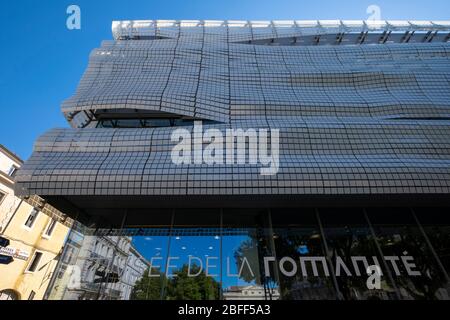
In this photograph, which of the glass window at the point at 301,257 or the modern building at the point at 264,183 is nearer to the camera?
the glass window at the point at 301,257

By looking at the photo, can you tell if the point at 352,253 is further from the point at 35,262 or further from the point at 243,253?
the point at 35,262

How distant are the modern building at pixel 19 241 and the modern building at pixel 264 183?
9013 mm

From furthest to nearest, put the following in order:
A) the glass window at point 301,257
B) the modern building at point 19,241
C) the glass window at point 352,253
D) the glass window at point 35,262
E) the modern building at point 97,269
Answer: the glass window at point 35,262
the modern building at point 19,241
the modern building at point 97,269
the glass window at point 301,257
the glass window at point 352,253

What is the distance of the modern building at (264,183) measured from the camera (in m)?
8.21

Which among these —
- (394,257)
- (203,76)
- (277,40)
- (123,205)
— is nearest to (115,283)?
(123,205)

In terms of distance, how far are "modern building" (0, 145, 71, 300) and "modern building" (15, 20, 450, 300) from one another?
9013 millimetres

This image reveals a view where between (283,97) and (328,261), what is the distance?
350 inches

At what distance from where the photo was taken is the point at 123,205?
9727 mm

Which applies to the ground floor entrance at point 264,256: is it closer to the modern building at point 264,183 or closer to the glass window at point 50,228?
the modern building at point 264,183

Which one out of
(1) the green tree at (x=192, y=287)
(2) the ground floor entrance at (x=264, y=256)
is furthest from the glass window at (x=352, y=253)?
(1) the green tree at (x=192, y=287)

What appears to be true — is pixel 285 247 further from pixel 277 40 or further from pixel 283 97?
pixel 277 40

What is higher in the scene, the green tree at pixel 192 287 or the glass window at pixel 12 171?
the glass window at pixel 12 171

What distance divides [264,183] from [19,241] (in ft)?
64.6

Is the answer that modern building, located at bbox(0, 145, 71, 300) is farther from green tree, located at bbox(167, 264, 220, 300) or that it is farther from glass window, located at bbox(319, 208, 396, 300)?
glass window, located at bbox(319, 208, 396, 300)
